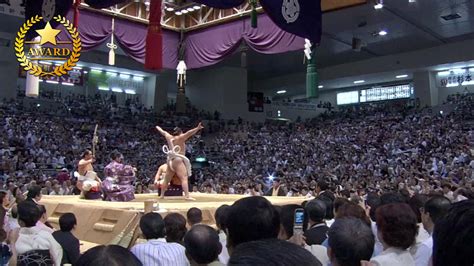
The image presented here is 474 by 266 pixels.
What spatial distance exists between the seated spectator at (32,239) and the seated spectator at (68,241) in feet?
1.09

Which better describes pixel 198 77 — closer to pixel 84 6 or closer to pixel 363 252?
pixel 84 6

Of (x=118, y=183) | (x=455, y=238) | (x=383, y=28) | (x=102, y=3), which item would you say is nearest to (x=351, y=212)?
(x=455, y=238)

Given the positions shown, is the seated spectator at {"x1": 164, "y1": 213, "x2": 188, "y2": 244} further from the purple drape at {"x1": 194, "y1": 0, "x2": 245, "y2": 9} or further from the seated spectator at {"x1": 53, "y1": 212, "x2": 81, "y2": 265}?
the purple drape at {"x1": 194, "y1": 0, "x2": 245, "y2": 9}

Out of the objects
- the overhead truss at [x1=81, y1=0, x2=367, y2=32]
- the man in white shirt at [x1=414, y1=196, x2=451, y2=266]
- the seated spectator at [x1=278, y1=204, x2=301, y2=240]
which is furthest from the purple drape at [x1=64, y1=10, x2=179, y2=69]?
the man in white shirt at [x1=414, y1=196, x2=451, y2=266]

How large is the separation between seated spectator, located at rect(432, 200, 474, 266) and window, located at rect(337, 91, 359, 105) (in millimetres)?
21375

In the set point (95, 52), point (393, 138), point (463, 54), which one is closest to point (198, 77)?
point (95, 52)

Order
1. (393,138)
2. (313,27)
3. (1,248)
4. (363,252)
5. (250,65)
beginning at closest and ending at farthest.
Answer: (363,252) → (1,248) → (313,27) → (393,138) → (250,65)

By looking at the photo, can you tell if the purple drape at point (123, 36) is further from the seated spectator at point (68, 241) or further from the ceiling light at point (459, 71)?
the ceiling light at point (459, 71)

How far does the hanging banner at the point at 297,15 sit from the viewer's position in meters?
5.67

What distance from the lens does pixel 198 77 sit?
19.7 metres

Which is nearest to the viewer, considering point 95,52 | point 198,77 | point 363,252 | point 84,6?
point 363,252

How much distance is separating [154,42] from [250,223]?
178 inches

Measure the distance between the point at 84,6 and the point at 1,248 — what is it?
6550 mm

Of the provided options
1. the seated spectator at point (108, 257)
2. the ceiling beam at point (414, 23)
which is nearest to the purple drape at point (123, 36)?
the ceiling beam at point (414, 23)
